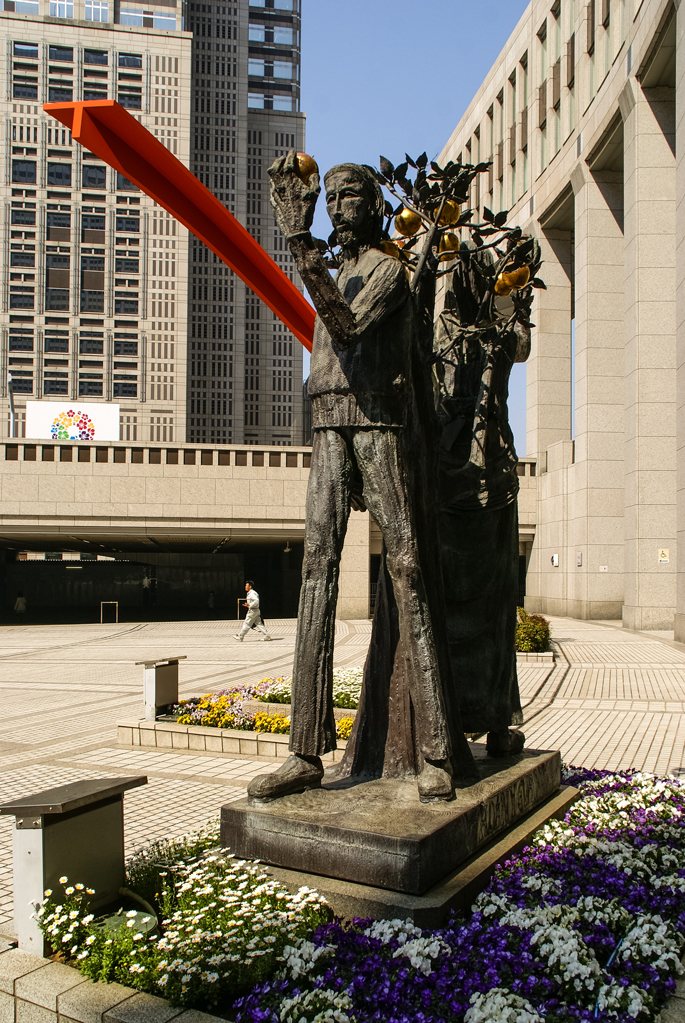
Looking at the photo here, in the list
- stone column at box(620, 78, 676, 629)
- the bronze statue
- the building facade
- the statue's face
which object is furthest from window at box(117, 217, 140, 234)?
the statue's face

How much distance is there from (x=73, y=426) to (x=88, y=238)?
2108 inches

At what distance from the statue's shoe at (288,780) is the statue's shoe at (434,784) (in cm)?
54

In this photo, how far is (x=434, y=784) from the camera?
12.9 ft

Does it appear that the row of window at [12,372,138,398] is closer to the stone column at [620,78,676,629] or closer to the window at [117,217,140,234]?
the window at [117,217,140,234]

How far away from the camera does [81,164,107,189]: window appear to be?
81.6 metres

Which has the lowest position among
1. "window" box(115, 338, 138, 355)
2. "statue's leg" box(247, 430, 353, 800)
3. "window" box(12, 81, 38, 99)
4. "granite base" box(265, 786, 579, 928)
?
"granite base" box(265, 786, 579, 928)

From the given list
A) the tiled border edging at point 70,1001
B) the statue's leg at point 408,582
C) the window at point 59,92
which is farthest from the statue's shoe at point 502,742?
the window at point 59,92

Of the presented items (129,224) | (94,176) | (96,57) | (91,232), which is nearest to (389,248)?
(129,224)

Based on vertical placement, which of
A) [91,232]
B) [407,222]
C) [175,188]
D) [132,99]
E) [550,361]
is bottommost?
[407,222]

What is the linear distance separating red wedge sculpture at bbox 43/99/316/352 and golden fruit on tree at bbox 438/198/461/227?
1.10 m

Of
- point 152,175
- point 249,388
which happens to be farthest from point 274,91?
point 152,175

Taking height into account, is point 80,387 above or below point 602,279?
above

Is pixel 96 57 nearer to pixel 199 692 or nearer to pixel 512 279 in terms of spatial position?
pixel 199 692

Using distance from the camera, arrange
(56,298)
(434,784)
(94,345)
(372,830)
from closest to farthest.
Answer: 1. (372,830)
2. (434,784)
3. (56,298)
4. (94,345)
